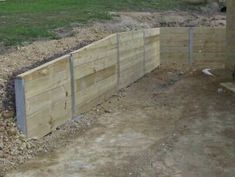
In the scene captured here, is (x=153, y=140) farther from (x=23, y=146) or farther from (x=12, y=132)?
(x=12, y=132)

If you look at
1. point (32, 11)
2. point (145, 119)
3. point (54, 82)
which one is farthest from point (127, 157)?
point (32, 11)

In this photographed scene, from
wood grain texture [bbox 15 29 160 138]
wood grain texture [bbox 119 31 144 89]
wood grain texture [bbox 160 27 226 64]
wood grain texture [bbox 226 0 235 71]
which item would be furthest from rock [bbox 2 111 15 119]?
wood grain texture [bbox 160 27 226 64]

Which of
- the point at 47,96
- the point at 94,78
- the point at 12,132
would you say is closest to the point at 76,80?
the point at 94,78

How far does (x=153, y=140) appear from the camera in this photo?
9336 millimetres

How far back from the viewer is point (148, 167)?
25.5 ft

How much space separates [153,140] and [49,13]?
9306 mm

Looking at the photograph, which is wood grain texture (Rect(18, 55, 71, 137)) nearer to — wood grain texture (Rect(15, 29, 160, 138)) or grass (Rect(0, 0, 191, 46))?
wood grain texture (Rect(15, 29, 160, 138))

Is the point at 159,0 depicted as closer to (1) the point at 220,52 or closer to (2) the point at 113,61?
(1) the point at 220,52

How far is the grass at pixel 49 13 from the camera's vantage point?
43.4 feet

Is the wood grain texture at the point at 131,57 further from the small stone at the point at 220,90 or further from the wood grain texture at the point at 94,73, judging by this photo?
the small stone at the point at 220,90

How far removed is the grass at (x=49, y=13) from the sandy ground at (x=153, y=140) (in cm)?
268

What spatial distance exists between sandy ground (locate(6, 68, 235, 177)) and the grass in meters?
2.68

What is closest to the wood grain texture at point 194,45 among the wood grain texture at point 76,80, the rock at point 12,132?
the wood grain texture at point 76,80

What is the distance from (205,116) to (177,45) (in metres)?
8.81
